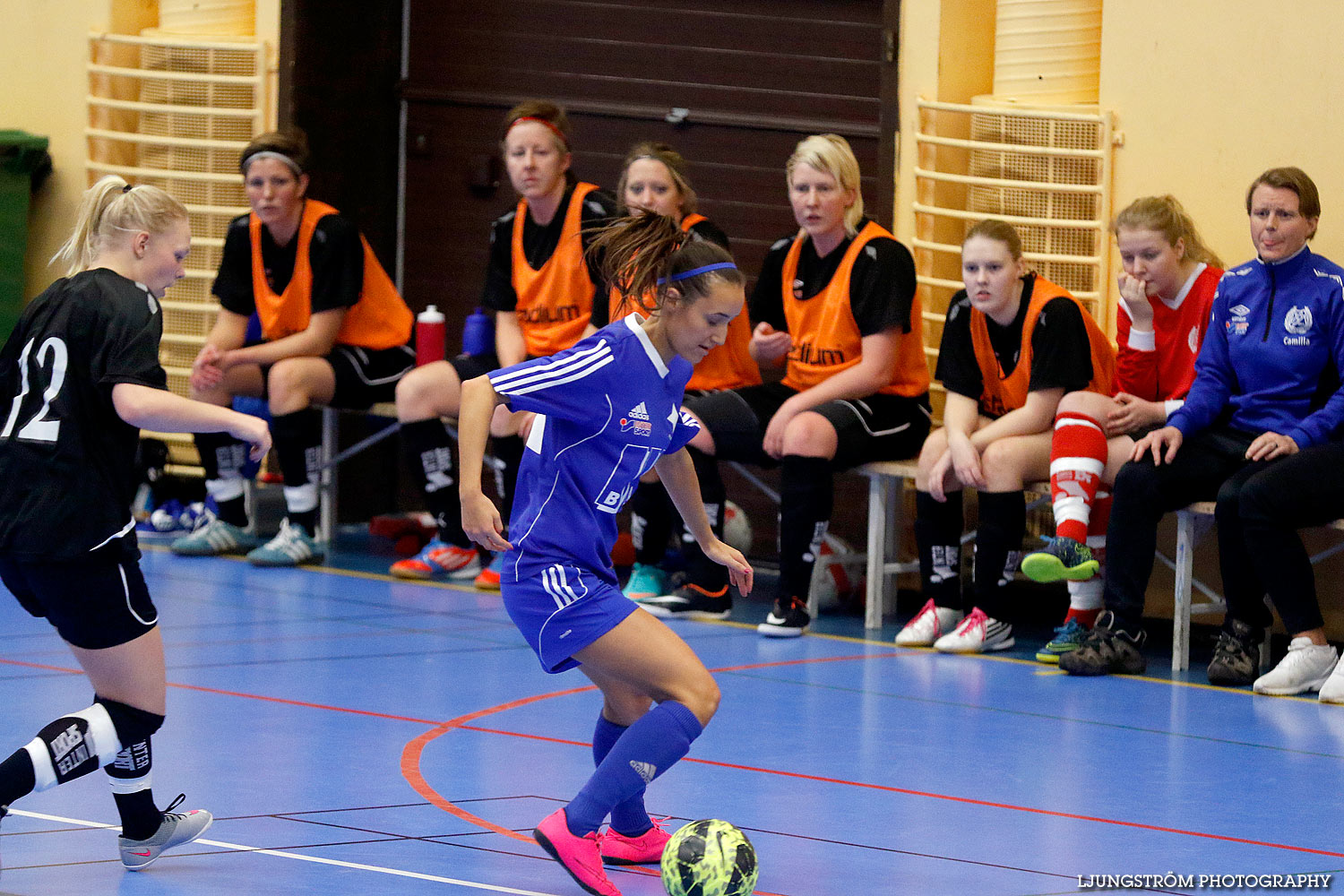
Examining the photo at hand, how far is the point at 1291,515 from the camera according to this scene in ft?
18.4

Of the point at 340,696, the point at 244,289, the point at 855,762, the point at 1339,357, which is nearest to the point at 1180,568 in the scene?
the point at 1339,357

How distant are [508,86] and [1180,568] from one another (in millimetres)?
4278

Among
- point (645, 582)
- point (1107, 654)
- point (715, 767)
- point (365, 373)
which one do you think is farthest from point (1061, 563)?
point (365, 373)

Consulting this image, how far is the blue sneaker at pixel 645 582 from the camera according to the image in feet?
23.0

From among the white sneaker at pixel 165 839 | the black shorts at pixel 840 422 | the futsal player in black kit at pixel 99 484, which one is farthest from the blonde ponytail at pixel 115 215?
the black shorts at pixel 840 422

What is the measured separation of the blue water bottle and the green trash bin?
271 cm

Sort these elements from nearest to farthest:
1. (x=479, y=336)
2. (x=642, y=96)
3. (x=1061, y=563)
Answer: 1. (x=1061, y=563)
2. (x=479, y=336)
3. (x=642, y=96)

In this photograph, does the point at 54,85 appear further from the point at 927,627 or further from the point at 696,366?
the point at 927,627

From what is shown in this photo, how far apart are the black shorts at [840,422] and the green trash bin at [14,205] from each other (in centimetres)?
398

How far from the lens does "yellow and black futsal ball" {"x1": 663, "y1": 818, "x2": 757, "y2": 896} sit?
3.37 m

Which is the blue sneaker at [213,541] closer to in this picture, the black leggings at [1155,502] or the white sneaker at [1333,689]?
the black leggings at [1155,502]

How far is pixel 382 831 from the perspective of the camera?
3938 millimetres

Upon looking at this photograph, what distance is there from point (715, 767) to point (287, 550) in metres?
3.59

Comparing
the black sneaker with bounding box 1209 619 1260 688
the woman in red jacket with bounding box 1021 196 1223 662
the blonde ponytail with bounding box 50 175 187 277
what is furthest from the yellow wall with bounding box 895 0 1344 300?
the blonde ponytail with bounding box 50 175 187 277
